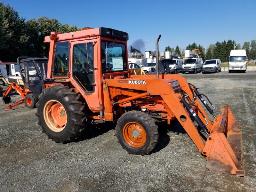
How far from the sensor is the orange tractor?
22.7ft

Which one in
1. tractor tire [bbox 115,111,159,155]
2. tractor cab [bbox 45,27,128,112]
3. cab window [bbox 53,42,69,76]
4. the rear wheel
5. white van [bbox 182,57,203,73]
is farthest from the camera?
white van [bbox 182,57,203,73]

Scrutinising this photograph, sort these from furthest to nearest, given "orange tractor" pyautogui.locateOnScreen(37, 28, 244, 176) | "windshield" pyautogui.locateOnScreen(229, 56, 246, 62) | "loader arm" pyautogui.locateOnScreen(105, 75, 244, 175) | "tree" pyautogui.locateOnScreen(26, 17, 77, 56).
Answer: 1. "tree" pyautogui.locateOnScreen(26, 17, 77, 56)
2. "windshield" pyautogui.locateOnScreen(229, 56, 246, 62)
3. "orange tractor" pyautogui.locateOnScreen(37, 28, 244, 176)
4. "loader arm" pyautogui.locateOnScreen(105, 75, 244, 175)

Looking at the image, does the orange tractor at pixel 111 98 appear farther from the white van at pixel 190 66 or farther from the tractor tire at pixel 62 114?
the white van at pixel 190 66

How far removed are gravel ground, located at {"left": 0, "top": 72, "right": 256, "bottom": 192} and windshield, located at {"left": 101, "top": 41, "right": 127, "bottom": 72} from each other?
1765mm

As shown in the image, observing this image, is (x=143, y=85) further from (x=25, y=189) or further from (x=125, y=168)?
(x=25, y=189)

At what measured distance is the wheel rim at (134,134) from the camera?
6.99 meters

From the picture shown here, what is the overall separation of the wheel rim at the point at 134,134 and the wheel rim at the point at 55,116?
1906mm

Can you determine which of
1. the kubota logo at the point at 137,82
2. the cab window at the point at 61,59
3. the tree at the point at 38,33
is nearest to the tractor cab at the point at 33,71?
the cab window at the point at 61,59

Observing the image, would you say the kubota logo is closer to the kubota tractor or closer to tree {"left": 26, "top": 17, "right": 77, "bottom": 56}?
the kubota tractor

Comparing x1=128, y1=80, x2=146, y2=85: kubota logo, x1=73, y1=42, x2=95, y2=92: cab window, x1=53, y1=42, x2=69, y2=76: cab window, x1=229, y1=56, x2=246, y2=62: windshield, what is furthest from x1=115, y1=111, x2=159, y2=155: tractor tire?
x1=229, y1=56, x2=246, y2=62: windshield

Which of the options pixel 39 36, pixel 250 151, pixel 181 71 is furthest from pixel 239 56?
pixel 250 151

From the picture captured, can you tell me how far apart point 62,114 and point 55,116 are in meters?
0.22

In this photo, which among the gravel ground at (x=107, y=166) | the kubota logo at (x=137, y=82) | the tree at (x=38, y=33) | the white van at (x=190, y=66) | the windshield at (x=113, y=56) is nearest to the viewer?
the gravel ground at (x=107, y=166)

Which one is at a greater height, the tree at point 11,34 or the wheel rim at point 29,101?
the tree at point 11,34
